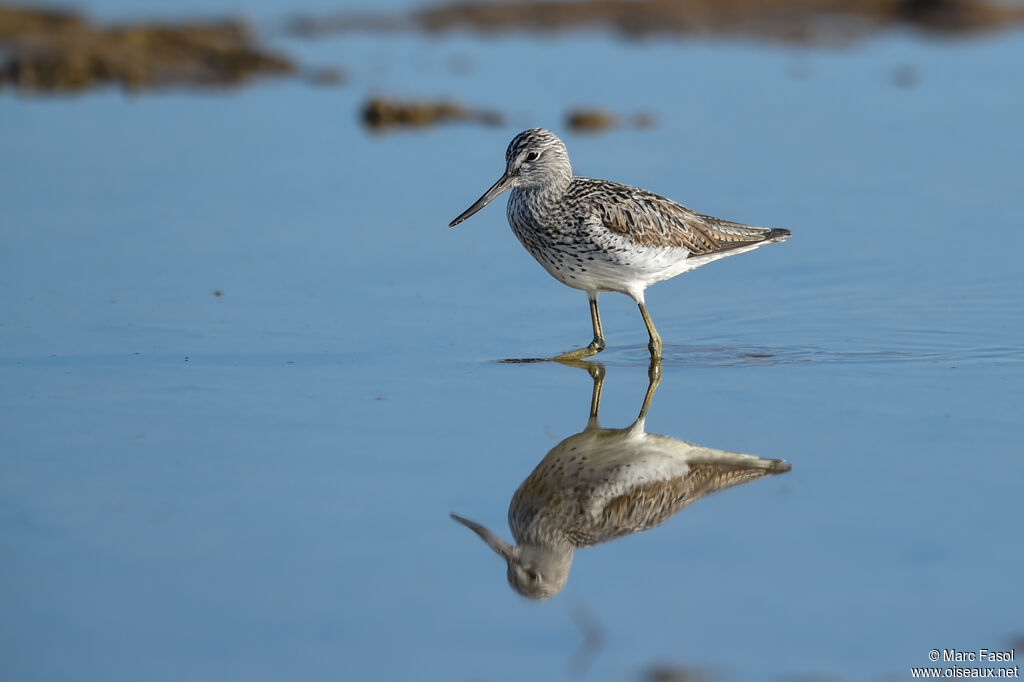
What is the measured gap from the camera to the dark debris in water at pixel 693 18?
1931 centimetres

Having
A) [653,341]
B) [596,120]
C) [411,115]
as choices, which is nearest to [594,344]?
[653,341]

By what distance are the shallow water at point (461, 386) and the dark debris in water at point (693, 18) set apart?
3.72 meters

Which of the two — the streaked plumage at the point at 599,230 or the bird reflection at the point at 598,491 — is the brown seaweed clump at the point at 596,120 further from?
the bird reflection at the point at 598,491

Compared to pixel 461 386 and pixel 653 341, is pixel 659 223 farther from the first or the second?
pixel 461 386

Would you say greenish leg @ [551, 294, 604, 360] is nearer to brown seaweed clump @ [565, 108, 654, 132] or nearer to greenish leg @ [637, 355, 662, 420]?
greenish leg @ [637, 355, 662, 420]

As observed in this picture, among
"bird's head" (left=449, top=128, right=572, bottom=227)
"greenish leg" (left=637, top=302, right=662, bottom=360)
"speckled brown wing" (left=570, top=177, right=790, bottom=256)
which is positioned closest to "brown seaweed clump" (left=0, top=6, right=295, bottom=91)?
"bird's head" (left=449, top=128, right=572, bottom=227)

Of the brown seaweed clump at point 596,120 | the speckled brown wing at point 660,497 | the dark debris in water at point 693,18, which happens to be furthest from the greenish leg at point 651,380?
the dark debris in water at point 693,18

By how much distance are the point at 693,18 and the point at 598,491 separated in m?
13.9

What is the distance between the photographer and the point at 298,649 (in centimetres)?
527

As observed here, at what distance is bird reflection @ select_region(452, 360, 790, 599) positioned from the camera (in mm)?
6199

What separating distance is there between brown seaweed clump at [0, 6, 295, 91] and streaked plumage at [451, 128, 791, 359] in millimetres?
8044

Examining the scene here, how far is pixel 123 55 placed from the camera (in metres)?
16.6

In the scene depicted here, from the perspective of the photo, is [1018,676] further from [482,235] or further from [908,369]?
[482,235]

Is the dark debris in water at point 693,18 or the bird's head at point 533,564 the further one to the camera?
the dark debris in water at point 693,18
